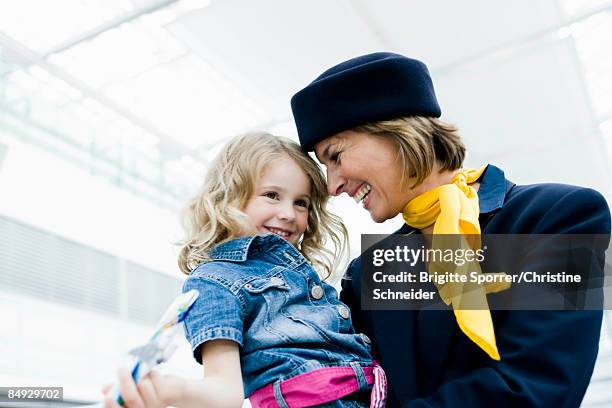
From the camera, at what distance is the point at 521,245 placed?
3.91 ft

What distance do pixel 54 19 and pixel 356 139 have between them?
6.97 feet

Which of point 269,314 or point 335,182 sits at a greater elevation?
point 335,182

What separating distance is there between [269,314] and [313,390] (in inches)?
5.6

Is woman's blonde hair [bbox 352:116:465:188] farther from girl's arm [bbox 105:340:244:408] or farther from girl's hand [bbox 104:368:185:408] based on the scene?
girl's hand [bbox 104:368:185:408]

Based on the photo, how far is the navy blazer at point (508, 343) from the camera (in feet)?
3.44

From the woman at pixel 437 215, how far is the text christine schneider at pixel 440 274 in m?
0.04

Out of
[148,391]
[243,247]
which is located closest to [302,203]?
[243,247]

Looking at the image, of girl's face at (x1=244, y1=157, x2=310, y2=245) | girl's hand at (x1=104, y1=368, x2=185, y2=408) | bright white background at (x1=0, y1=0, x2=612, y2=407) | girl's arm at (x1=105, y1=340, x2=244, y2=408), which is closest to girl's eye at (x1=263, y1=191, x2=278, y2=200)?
girl's face at (x1=244, y1=157, x2=310, y2=245)

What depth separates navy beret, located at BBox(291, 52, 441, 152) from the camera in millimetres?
1328

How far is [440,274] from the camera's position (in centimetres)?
125

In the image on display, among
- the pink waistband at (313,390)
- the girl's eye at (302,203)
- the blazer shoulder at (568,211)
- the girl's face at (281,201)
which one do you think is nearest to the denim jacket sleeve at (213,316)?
the pink waistband at (313,390)

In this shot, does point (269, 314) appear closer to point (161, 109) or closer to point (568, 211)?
point (568, 211)

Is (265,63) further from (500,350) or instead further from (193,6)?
(500,350)

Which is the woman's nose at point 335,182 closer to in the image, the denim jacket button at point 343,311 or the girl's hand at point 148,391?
the denim jacket button at point 343,311
